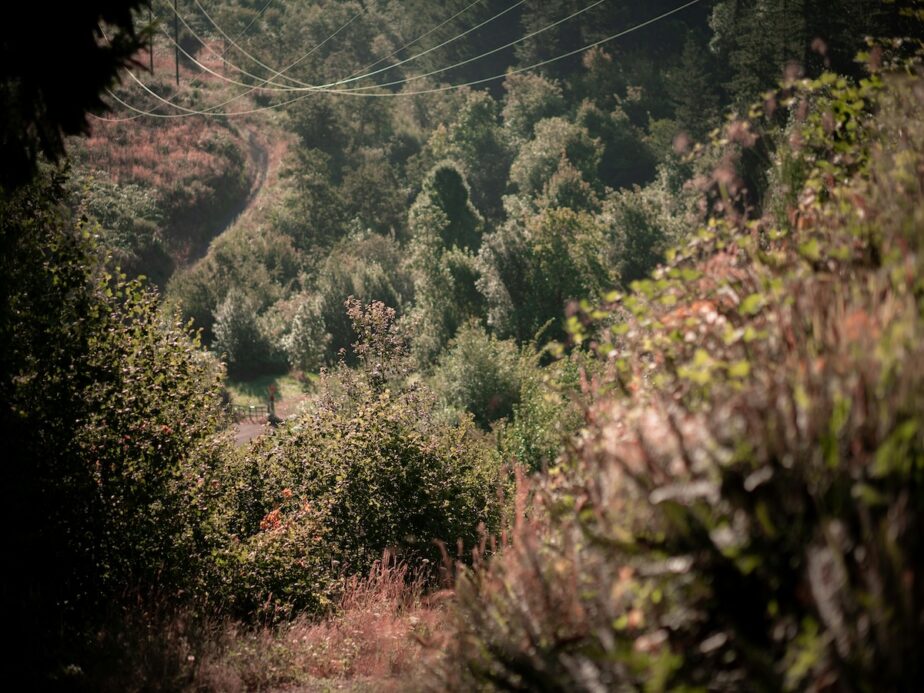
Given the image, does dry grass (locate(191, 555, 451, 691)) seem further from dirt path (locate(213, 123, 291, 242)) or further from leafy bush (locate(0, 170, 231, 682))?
dirt path (locate(213, 123, 291, 242))

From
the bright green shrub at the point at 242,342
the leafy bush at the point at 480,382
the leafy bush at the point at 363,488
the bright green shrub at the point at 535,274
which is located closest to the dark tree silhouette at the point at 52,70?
the leafy bush at the point at 363,488

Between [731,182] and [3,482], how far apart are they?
631cm

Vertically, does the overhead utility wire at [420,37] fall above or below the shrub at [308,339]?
above

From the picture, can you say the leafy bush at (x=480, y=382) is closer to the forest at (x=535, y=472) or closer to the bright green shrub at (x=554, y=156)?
the forest at (x=535, y=472)

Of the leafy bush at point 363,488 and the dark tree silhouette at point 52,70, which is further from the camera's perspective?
the leafy bush at point 363,488

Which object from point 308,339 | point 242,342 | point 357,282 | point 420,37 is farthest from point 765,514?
Result: point 420,37

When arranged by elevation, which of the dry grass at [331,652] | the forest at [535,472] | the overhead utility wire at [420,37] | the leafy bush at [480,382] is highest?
the overhead utility wire at [420,37]

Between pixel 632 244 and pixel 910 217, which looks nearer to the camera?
pixel 910 217

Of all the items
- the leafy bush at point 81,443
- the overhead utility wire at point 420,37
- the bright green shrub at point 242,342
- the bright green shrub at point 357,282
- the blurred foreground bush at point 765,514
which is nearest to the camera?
the blurred foreground bush at point 765,514

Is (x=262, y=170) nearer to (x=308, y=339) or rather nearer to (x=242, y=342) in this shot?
(x=242, y=342)

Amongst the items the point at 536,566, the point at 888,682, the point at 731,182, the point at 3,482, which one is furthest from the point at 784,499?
the point at 3,482

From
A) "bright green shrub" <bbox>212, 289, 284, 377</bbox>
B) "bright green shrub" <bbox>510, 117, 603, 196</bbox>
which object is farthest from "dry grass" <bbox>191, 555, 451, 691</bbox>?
"bright green shrub" <bbox>510, 117, 603, 196</bbox>

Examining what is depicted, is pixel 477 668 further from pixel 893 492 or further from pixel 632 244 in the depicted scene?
pixel 632 244

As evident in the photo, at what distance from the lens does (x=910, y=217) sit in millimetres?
3434
